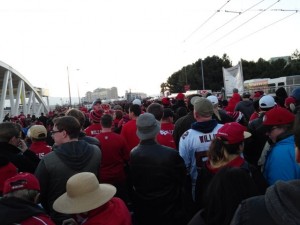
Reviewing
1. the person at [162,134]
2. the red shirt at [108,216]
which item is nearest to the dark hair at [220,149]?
the red shirt at [108,216]

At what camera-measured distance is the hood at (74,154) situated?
339 centimetres

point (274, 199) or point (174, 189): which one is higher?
point (274, 199)

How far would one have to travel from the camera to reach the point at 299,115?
157 cm

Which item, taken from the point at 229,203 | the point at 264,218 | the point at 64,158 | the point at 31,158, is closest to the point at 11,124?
the point at 31,158

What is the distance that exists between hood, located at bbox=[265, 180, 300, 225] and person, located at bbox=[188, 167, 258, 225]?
56 centimetres

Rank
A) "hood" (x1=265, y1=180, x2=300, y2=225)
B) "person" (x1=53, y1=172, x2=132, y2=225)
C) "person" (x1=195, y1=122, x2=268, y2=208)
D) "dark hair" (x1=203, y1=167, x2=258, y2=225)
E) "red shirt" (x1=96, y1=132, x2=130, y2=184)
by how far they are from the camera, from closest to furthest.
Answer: "hood" (x1=265, y1=180, x2=300, y2=225) → "dark hair" (x1=203, y1=167, x2=258, y2=225) → "person" (x1=53, y1=172, x2=132, y2=225) → "person" (x1=195, y1=122, x2=268, y2=208) → "red shirt" (x1=96, y1=132, x2=130, y2=184)

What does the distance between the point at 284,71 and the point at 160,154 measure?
70529 millimetres

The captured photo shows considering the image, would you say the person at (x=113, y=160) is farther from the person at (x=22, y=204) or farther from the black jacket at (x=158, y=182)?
the person at (x=22, y=204)

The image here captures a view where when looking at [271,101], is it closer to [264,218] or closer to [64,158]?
[64,158]

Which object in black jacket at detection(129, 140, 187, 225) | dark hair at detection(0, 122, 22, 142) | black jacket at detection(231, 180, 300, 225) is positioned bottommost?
black jacket at detection(129, 140, 187, 225)

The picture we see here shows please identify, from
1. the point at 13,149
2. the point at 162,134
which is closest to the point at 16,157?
the point at 13,149

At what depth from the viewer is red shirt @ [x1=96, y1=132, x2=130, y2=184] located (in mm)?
4918

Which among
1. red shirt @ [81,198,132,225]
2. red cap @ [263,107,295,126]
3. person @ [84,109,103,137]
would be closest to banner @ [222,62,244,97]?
person @ [84,109,103,137]

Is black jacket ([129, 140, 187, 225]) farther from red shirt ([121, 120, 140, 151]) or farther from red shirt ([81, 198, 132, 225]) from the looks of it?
red shirt ([121, 120, 140, 151])
